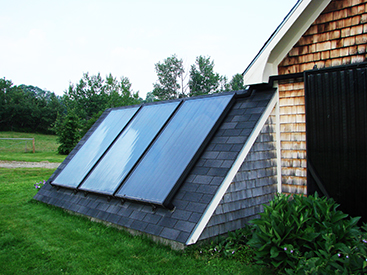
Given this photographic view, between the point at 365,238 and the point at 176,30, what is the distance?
42.2 metres

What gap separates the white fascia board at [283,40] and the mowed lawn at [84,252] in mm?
2722

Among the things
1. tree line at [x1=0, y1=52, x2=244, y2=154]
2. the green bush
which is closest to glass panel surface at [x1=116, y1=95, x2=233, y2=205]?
the green bush

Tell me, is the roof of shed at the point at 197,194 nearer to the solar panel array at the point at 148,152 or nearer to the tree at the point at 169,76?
the solar panel array at the point at 148,152

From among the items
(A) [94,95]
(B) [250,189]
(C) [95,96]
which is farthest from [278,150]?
(A) [94,95]

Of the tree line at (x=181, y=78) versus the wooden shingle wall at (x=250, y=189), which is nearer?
the wooden shingle wall at (x=250, y=189)

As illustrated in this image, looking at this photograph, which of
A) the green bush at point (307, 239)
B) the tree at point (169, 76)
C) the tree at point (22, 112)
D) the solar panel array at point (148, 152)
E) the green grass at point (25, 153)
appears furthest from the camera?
the tree at point (169, 76)

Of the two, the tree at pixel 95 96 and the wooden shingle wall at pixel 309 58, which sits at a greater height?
the tree at pixel 95 96

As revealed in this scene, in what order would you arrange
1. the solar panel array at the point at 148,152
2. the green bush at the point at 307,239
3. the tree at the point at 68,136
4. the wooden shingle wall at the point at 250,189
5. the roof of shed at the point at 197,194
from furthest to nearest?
the tree at the point at 68,136 → the solar panel array at the point at 148,152 → the wooden shingle wall at the point at 250,189 → the roof of shed at the point at 197,194 → the green bush at the point at 307,239

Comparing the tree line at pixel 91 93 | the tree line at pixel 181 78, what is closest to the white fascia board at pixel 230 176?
the tree line at pixel 91 93

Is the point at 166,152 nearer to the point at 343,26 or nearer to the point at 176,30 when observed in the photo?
the point at 343,26

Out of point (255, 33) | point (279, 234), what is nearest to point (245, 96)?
point (279, 234)

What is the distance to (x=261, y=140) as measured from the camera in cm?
449

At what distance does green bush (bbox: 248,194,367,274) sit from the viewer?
277 cm

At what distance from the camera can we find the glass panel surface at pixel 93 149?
19.1 feet
